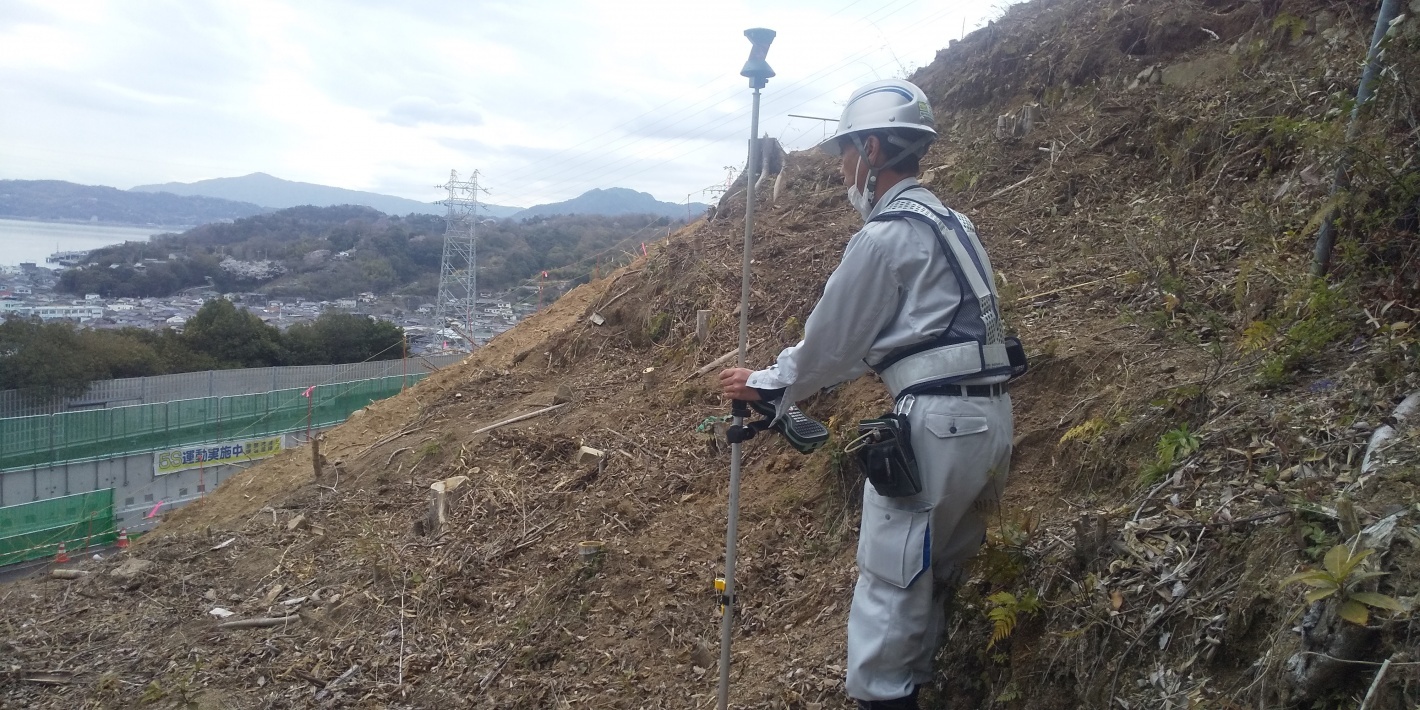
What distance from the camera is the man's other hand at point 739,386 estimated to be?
2838mm

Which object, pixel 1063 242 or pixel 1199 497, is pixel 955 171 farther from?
pixel 1199 497

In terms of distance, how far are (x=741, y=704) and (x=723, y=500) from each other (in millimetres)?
1960

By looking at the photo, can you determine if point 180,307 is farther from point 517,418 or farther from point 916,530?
point 916,530

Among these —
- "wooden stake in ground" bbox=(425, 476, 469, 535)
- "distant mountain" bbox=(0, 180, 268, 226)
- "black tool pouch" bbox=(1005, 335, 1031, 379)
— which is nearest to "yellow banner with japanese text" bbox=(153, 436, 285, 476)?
"wooden stake in ground" bbox=(425, 476, 469, 535)

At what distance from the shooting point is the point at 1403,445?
7.85ft

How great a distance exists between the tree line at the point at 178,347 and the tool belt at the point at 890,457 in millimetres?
25273

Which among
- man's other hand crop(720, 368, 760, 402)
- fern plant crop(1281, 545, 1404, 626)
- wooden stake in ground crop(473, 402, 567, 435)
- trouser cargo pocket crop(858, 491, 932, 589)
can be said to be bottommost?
wooden stake in ground crop(473, 402, 567, 435)

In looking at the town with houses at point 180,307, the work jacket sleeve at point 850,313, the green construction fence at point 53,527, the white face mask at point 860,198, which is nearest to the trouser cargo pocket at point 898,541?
the work jacket sleeve at point 850,313

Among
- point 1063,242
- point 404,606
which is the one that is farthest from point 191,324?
point 1063,242

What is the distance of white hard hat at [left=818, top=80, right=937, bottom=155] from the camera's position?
276 cm

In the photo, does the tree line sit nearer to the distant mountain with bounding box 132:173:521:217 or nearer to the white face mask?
the white face mask

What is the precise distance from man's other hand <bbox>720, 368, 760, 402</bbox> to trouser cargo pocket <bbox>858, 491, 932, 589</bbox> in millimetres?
534

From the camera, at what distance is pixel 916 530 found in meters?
2.53

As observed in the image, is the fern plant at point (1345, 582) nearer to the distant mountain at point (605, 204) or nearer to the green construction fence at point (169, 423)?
the green construction fence at point (169, 423)
